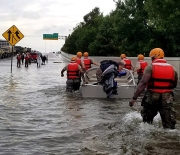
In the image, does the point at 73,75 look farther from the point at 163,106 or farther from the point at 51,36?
the point at 51,36

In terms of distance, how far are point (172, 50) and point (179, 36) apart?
5.20ft

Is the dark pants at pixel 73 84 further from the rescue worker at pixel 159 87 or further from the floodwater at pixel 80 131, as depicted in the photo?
the rescue worker at pixel 159 87

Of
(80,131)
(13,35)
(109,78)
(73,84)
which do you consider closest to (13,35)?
(13,35)

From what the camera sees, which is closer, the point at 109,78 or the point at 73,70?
the point at 109,78

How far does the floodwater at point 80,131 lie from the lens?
25.7ft

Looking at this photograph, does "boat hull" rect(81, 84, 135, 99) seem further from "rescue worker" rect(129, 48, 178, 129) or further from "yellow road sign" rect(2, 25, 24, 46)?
"yellow road sign" rect(2, 25, 24, 46)

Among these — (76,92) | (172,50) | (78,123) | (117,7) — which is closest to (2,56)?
(117,7)

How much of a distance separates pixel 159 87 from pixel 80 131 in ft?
6.13

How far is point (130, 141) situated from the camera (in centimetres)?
848

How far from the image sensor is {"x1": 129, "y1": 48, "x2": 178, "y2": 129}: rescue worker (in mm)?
8766

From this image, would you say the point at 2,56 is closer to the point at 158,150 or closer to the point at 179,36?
the point at 179,36

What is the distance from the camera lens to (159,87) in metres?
8.90

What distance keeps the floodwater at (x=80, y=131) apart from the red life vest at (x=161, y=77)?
90 centimetres

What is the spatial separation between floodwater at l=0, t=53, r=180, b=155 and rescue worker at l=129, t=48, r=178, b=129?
41 centimetres
